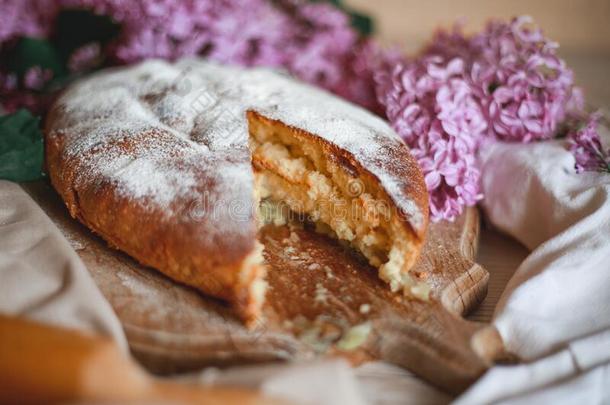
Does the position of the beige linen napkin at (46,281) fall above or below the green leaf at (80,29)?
below

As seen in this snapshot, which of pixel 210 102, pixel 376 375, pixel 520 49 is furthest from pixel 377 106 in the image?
pixel 376 375

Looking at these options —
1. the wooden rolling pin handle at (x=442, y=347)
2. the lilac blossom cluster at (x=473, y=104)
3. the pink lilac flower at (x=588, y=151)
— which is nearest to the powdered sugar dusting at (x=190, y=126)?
the lilac blossom cluster at (x=473, y=104)

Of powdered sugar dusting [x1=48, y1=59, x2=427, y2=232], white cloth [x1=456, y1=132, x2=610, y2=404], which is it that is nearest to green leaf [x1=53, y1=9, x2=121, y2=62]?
powdered sugar dusting [x1=48, y1=59, x2=427, y2=232]

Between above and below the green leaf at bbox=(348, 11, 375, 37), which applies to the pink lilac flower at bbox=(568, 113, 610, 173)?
below

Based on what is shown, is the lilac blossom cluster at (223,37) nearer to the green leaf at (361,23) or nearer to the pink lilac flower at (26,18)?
the pink lilac flower at (26,18)

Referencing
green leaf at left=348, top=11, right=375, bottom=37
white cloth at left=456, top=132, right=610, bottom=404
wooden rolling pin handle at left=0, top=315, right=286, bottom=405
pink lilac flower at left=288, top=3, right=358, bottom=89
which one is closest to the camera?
wooden rolling pin handle at left=0, top=315, right=286, bottom=405

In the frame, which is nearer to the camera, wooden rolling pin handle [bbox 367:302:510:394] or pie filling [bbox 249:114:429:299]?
wooden rolling pin handle [bbox 367:302:510:394]

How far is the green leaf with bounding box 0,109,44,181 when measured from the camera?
1.75 m

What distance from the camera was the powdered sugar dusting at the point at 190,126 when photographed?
4.88ft

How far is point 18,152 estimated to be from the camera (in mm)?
1769

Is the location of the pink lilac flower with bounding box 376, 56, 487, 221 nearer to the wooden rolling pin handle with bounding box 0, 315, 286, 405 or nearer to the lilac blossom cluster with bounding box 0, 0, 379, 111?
the lilac blossom cluster with bounding box 0, 0, 379, 111

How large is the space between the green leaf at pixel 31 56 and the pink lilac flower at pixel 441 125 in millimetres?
1363

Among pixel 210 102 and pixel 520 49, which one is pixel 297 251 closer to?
pixel 210 102

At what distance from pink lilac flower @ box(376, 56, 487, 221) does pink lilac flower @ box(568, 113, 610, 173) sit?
288 millimetres
